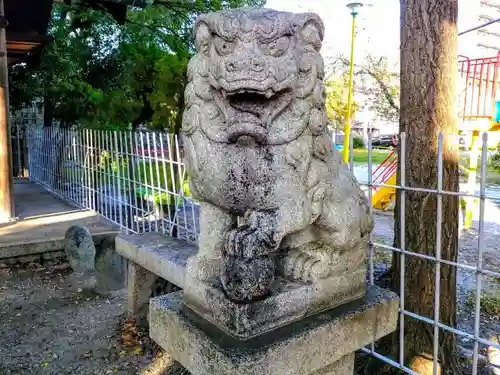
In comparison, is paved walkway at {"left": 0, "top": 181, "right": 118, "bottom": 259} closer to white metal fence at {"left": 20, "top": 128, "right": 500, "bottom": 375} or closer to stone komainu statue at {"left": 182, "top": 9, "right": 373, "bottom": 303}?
white metal fence at {"left": 20, "top": 128, "right": 500, "bottom": 375}

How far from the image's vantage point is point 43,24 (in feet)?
22.6

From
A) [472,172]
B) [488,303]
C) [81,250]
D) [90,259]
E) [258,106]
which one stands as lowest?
[488,303]

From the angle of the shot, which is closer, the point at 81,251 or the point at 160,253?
the point at 160,253

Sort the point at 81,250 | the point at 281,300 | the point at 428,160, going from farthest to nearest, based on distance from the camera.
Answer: the point at 81,250 < the point at 428,160 < the point at 281,300

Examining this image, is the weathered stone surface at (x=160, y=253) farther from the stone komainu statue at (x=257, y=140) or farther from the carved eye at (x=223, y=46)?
the carved eye at (x=223, y=46)

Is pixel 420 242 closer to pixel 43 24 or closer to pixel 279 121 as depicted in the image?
pixel 279 121

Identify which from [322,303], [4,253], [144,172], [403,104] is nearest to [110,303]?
[144,172]

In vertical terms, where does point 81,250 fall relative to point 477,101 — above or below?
below

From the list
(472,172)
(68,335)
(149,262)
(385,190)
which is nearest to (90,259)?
(68,335)

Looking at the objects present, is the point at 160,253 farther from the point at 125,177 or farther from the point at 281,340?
the point at 125,177

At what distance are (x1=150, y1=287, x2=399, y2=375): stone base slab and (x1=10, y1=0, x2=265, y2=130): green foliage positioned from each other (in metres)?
5.98

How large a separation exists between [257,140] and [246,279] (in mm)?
524

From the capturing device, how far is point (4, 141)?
5781mm

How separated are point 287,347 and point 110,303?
9.30ft
